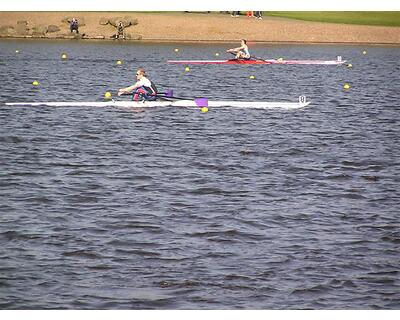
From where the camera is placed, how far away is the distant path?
259 feet


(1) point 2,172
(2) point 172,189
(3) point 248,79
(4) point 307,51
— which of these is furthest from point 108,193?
(4) point 307,51

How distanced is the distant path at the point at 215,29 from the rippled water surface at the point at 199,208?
42.0 m

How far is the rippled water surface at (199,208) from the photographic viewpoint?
1366 cm

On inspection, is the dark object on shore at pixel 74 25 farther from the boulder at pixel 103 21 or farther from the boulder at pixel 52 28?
the boulder at pixel 103 21

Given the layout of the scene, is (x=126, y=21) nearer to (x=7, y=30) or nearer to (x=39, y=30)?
(x=39, y=30)

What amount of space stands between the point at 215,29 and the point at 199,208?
62.5 meters

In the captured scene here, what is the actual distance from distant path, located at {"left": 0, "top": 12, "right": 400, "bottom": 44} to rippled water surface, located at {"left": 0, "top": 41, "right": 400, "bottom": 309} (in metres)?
42.0

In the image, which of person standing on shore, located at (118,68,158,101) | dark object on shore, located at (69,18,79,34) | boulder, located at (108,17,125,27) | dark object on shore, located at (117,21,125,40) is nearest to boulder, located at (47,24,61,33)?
dark object on shore, located at (69,18,79,34)

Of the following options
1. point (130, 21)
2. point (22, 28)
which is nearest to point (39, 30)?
point (22, 28)

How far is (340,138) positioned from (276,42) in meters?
55.2

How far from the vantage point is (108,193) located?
776 inches

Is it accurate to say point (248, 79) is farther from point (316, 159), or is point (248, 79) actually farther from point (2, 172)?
point (2, 172)

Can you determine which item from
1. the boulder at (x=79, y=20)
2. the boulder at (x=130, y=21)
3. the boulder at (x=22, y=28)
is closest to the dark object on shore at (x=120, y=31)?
the boulder at (x=130, y=21)

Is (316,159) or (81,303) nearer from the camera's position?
(81,303)
